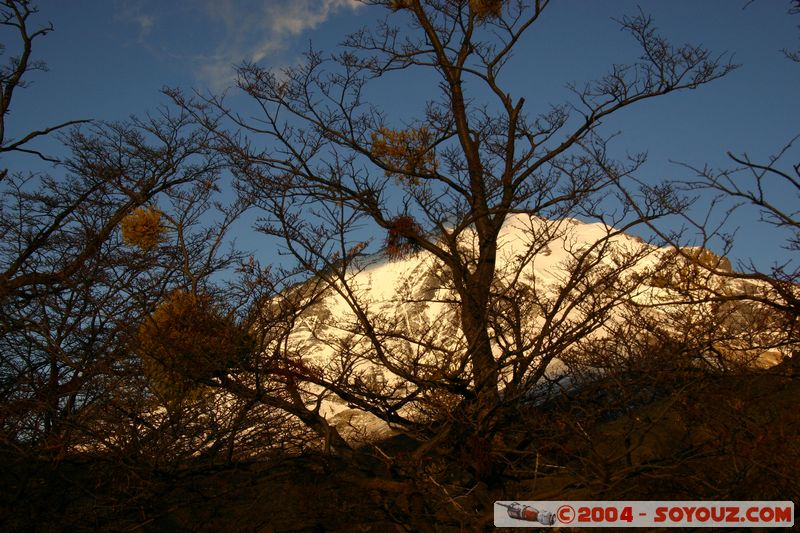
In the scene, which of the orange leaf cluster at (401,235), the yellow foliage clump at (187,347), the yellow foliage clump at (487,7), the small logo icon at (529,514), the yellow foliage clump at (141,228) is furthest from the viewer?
the yellow foliage clump at (487,7)

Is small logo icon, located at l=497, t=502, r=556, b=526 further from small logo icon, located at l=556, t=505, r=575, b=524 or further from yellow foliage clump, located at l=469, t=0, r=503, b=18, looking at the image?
yellow foliage clump, located at l=469, t=0, r=503, b=18

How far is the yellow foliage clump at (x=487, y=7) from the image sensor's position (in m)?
7.40

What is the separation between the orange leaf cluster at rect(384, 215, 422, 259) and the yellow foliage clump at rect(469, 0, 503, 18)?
233cm

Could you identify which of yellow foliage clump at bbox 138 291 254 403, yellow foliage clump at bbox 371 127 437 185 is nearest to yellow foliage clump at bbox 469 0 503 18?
yellow foliage clump at bbox 371 127 437 185

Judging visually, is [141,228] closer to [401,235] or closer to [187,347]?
[187,347]

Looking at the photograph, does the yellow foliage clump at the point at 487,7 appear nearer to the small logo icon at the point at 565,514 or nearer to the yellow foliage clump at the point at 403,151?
the yellow foliage clump at the point at 403,151

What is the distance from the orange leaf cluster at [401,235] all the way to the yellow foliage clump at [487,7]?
2330 millimetres

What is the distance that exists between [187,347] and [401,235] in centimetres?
232

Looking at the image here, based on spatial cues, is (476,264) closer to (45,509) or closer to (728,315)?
(728,315)

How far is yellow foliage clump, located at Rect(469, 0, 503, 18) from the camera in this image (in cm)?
740

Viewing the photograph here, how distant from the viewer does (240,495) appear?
681cm

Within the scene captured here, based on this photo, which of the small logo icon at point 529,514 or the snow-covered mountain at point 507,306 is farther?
the snow-covered mountain at point 507,306

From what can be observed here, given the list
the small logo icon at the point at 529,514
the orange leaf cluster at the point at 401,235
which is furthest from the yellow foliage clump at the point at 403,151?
the small logo icon at the point at 529,514

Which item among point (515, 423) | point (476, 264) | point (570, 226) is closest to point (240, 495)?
point (515, 423)
